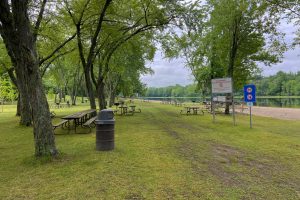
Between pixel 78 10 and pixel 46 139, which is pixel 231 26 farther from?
pixel 46 139

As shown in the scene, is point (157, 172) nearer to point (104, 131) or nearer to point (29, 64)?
point (104, 131)

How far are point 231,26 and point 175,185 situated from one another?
15055mm

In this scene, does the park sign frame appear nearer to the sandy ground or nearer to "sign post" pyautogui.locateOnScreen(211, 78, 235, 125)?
"sign post" pyautogui.locateOnScreen(211, 78, 235, 125)

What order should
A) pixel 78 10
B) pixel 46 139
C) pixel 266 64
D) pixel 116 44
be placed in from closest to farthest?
pixel 46 139 < pixel 78 10 < pixel 116 44 < pixel 266 64

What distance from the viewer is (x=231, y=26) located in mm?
16594

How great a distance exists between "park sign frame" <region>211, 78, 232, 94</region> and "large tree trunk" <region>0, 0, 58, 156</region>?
32.2ft

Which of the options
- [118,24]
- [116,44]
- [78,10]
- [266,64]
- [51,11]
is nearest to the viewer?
[78,10]

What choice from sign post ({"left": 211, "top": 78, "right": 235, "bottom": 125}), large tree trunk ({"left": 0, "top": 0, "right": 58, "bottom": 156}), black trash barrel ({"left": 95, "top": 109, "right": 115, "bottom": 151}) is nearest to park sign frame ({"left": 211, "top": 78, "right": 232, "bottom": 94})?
sign post ({"left": 211, "top": 78, "right": 235, "bottom": 125})

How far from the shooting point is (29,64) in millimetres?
5219

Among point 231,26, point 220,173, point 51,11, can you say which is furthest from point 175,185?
point 231,26

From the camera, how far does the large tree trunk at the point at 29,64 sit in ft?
16.5

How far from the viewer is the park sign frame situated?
12836 millimetres

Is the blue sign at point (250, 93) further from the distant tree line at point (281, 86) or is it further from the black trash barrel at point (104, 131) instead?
the distant tree line at point (281, 86)

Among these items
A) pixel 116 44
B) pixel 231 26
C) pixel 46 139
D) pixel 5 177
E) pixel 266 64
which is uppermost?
pixel 231 26
